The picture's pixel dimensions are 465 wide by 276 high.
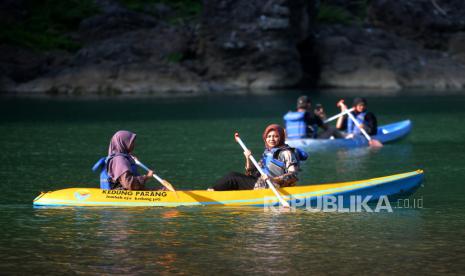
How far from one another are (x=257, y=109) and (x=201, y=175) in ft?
52.2

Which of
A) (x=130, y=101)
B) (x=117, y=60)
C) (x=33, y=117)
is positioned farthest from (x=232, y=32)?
(x=33, y=117)

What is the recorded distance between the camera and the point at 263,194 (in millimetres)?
14609

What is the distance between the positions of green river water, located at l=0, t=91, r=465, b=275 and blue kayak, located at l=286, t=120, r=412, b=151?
0.90 ft

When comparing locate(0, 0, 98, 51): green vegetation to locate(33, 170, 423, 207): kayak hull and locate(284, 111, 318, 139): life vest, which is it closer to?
locate(284, 111, 318, 139): life vest

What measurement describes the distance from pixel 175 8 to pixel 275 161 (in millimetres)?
36611

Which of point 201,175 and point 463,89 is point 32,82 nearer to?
point 463,89

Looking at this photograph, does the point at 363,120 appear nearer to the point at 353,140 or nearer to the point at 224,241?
the point at 353,140

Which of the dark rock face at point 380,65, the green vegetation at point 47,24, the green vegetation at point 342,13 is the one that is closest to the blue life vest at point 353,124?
the dark rock face at point 380,65

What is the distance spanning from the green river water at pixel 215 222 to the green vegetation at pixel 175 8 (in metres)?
22.7

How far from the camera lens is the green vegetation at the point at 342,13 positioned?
162 ft

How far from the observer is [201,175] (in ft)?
62.4

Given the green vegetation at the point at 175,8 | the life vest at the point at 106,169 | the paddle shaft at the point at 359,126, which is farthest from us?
the green vegetation at the point at 175,8

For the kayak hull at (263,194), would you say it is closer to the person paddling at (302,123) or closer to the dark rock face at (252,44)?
the person paddling at (302,123)

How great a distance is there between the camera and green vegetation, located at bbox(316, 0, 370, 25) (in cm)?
4944
